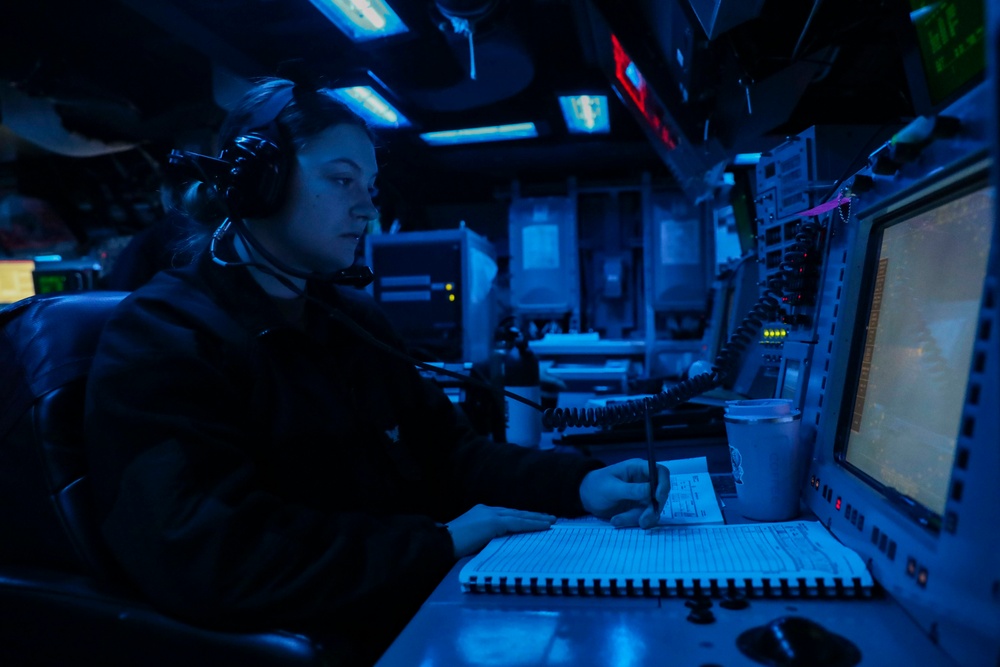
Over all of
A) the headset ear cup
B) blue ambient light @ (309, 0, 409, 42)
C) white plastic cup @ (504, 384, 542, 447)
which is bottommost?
white plastic cup @ (504, 384, 542, 447)

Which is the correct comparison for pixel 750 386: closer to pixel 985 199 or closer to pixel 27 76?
pixel 985 199

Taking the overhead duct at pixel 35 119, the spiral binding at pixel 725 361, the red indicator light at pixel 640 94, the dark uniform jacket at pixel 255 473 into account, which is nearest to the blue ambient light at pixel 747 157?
the red indicator light at pixel 640 94

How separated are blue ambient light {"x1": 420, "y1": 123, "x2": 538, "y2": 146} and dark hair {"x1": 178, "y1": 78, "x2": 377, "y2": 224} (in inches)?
117

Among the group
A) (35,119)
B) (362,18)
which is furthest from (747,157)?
(35,119)

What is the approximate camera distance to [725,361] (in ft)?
3.60

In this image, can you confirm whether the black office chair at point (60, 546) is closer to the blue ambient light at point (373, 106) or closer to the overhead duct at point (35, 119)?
the blue ambient light at point (373, 106)

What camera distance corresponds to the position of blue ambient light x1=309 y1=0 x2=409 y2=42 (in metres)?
2.44

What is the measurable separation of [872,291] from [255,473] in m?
0.77

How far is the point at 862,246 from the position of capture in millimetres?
727

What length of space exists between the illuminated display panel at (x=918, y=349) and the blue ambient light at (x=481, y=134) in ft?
11.4

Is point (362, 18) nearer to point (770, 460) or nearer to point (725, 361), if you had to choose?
point (725, 361)

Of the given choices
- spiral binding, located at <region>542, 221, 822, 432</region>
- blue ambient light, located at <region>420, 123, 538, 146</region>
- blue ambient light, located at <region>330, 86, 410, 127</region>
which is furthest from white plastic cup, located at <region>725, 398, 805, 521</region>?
Result: blue ambient light, located at <region>420, 123, 538, 146</region>

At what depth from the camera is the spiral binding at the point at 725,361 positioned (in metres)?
0.95

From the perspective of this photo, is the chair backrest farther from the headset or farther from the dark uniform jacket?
the headset
